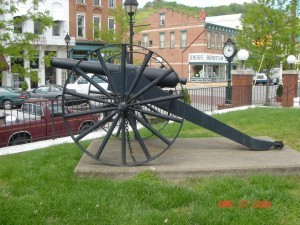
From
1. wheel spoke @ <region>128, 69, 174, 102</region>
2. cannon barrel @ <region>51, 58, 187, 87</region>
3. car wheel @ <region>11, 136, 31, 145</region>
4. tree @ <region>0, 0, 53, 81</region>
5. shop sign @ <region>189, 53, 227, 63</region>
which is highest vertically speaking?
shop sign @ <region>189, 53, 227, 63</region>

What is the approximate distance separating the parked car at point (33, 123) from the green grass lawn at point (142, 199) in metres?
3.82

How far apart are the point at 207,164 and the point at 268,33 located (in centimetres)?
1797

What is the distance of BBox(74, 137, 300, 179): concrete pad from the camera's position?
538cm

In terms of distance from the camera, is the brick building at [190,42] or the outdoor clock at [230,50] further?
the brick building at [190,42]

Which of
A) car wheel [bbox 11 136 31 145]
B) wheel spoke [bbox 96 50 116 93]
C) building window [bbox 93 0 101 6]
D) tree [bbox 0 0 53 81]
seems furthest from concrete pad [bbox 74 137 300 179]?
building window [bbox 93 0 101 6]

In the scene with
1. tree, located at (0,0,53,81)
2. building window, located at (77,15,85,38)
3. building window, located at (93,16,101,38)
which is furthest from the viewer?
building window, located at (77,15,85,38)

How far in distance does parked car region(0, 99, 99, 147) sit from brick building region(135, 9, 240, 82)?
3946cm

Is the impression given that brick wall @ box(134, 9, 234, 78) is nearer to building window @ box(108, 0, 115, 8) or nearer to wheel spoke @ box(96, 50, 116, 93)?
building window @ box(108, 0, 115, 8)

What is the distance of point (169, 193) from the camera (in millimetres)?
4711

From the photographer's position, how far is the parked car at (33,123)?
971cm

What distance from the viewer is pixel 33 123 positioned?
10.2m
